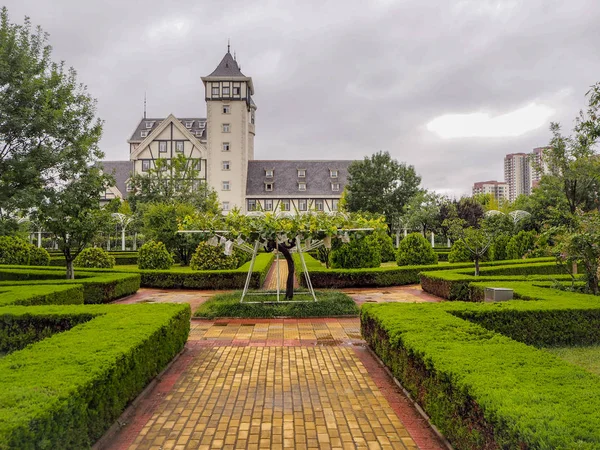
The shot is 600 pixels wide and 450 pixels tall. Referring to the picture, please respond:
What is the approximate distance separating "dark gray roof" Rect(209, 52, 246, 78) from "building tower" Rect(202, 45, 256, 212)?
0.10 meters

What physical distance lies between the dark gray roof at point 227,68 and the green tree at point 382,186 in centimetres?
1721

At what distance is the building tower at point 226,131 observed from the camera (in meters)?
46.7

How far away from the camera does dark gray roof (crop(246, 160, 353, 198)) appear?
4938 centimetres

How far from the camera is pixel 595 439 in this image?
2664mm

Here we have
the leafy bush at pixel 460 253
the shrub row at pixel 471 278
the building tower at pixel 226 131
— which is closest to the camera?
the shrub row at pixel 471 278

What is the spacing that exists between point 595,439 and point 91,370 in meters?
3.83

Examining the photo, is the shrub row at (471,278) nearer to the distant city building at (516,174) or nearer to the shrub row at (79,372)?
→ the shrub row at (79,372)

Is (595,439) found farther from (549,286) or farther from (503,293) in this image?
(549,286)

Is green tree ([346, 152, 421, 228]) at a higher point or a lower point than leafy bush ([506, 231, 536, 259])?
higher

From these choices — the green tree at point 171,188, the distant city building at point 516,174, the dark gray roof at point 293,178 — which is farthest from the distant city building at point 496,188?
the green tree at point 171,188

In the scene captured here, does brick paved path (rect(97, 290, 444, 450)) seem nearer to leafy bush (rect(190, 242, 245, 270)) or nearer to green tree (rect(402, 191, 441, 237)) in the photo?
leafy bush (rect(190, 242, 245, 270))

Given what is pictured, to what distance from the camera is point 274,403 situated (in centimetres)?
502

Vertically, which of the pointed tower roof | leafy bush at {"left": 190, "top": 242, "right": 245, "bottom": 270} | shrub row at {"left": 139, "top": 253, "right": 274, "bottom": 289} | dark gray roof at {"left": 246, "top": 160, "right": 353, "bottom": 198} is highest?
the pointed tower roof

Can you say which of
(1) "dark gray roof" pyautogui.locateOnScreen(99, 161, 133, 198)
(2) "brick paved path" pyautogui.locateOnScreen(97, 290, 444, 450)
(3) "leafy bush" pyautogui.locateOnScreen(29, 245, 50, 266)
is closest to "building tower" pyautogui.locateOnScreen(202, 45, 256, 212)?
(1) "dark gray roof" pyautogui.locateOnScreen(99, 161, 133, 198)
